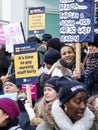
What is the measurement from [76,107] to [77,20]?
2.31m

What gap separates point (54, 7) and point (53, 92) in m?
11.0

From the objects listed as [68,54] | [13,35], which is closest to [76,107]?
[68,54]

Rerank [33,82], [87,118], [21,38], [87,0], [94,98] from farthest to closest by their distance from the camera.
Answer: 1. [21,38]
2. [87,0]
3. [33,82]
4. [94,98]
5. [87,118]

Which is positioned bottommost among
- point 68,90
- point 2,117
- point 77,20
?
point 2,117

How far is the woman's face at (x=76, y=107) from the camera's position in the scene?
12.4ft

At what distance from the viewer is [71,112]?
149 inches

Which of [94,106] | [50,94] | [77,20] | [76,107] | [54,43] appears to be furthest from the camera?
[54,43]

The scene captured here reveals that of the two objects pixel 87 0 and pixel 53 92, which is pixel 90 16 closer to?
pixel 87 0

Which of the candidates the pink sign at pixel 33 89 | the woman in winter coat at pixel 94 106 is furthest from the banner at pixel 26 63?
the woman in winter coat at pixel 94 106

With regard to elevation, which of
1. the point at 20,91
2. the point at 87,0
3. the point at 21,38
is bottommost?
the point at 20,91

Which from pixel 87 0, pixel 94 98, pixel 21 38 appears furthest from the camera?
pixel 21 38

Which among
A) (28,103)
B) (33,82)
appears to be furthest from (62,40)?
(28,103)

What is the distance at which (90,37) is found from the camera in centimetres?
579

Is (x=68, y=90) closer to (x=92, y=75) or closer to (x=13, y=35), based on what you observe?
(x=92, y=75)
